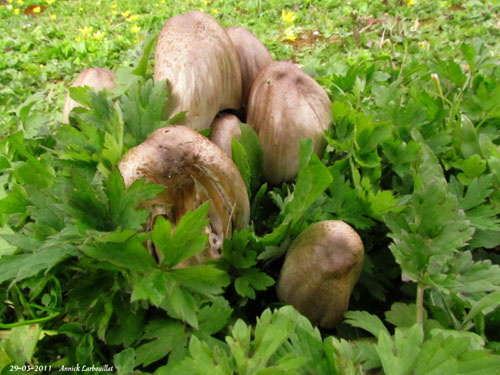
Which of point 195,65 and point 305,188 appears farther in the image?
point 195,65

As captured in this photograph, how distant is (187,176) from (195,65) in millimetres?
521

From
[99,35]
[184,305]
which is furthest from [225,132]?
[99,35]

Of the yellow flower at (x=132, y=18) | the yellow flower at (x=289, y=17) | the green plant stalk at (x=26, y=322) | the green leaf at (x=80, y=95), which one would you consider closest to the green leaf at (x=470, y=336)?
the green plant stalk at (x=26, y=322)

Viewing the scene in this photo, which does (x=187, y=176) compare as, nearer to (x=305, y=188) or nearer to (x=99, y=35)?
(x=305, y=188)

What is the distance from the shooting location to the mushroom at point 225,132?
1.49 meters

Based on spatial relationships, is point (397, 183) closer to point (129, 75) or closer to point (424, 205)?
point (424, 205)

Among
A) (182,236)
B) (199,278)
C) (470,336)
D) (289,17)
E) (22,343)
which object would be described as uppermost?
(289,17)

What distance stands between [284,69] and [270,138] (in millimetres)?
260

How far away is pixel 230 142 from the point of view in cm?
149

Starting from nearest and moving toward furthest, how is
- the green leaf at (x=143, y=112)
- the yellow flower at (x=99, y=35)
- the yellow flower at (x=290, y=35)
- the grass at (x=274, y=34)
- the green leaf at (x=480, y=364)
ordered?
the green leaf at (x=480, y=364)
the green leaf at (x=143, y=112)
the grass at (x=274, y=34)
the yellow flower at (x=290, y=35)
the yellow flower at (x=99, y=35)

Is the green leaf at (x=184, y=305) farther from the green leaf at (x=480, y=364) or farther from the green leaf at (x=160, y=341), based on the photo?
the green leaf at (x=480, y=364)

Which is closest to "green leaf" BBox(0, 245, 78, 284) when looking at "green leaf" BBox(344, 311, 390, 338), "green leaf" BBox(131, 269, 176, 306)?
"green leaf" BBox(131, 269, 176, 306)

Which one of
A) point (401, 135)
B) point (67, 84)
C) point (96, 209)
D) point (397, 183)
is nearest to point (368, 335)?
point (397, 183)

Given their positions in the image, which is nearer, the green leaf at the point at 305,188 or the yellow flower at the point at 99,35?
the green leaf at the point at 305,188
